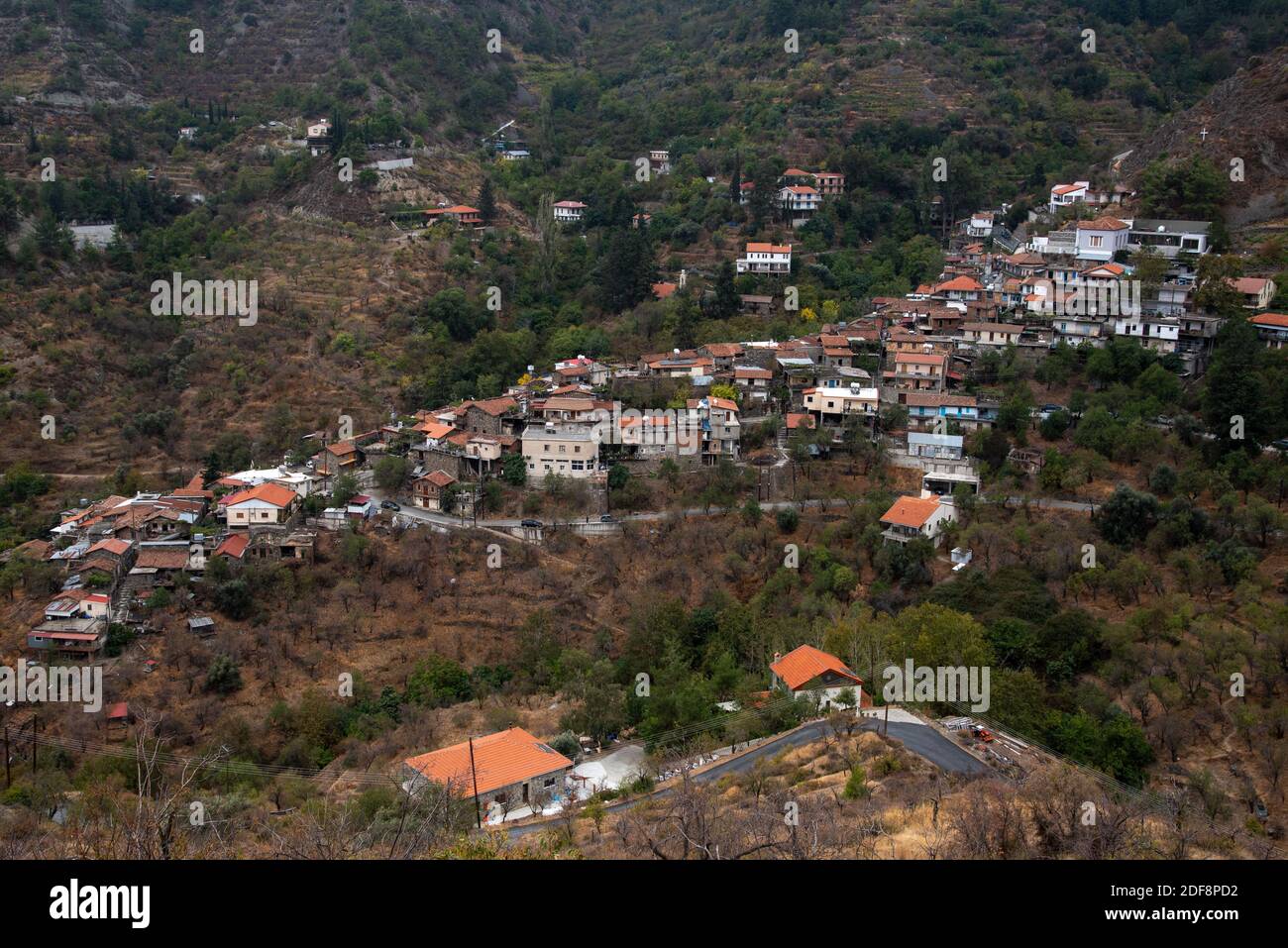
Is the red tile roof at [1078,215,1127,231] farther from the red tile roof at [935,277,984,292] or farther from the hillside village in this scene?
the red tile roof at [935,277,984,292]

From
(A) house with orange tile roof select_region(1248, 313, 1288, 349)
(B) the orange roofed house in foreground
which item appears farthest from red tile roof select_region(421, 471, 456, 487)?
(A) house with orange tile roof select_region(1248, 313, 1288, 349)

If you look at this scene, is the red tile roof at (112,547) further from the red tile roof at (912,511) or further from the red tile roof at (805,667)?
the red tile roof at (912,511)

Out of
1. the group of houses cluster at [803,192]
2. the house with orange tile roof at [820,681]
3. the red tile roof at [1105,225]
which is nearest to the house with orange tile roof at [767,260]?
the group of houses cluster at [803,192]

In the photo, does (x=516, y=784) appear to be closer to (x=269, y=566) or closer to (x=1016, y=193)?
(x=269, y=566)

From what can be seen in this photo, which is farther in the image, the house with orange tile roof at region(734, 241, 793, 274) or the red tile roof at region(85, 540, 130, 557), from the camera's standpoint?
the house with orange tile roof at region(734, 241, 793, 274)

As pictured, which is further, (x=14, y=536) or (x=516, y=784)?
(x=14, y=536)

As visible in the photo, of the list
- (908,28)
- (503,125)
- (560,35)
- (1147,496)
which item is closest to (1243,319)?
(1147,496)

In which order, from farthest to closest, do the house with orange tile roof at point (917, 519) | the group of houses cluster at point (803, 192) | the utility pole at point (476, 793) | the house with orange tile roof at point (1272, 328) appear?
the group of houses cluster at point (803, 192) < the house with orange tile roof at point (1272, 328) < the house with orange tile roof at point (917, 519) < the utility pole at point (476, 793)
